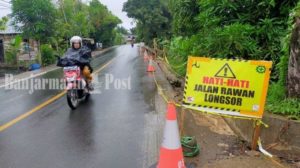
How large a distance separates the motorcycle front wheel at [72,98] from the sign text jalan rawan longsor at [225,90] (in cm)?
400

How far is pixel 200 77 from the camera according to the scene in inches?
198

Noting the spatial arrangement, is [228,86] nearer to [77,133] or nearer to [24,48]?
[77,133]

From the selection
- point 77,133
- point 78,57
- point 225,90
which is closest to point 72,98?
point 78,57

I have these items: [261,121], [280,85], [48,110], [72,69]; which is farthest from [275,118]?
[48,110]

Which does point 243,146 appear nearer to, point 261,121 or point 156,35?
point 261,121

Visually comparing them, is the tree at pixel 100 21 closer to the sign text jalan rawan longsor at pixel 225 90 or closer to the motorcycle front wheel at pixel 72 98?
the motorcycle front wheel at pixel 72 98

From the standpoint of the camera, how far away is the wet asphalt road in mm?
4852

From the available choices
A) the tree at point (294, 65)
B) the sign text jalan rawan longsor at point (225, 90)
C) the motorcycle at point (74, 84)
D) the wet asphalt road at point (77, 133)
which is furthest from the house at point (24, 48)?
the tree at point (294, 65)

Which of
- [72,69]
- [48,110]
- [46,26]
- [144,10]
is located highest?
[144,10]

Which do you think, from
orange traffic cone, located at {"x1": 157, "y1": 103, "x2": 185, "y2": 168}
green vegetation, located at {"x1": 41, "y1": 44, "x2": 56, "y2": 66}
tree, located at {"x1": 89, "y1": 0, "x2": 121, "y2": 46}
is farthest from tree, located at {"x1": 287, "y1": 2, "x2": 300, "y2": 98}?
tree, located at {"x1": 89, "y1": 0, "x2": 121, "y2": 46}

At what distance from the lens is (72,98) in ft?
26.4

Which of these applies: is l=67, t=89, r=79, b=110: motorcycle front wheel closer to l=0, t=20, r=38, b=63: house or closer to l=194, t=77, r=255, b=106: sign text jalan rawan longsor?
l=194, t=77, r=255, b=106: sign text jalan rawan longsor

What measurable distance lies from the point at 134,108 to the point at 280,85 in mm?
3700

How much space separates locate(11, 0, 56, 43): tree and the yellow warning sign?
57.2ft
